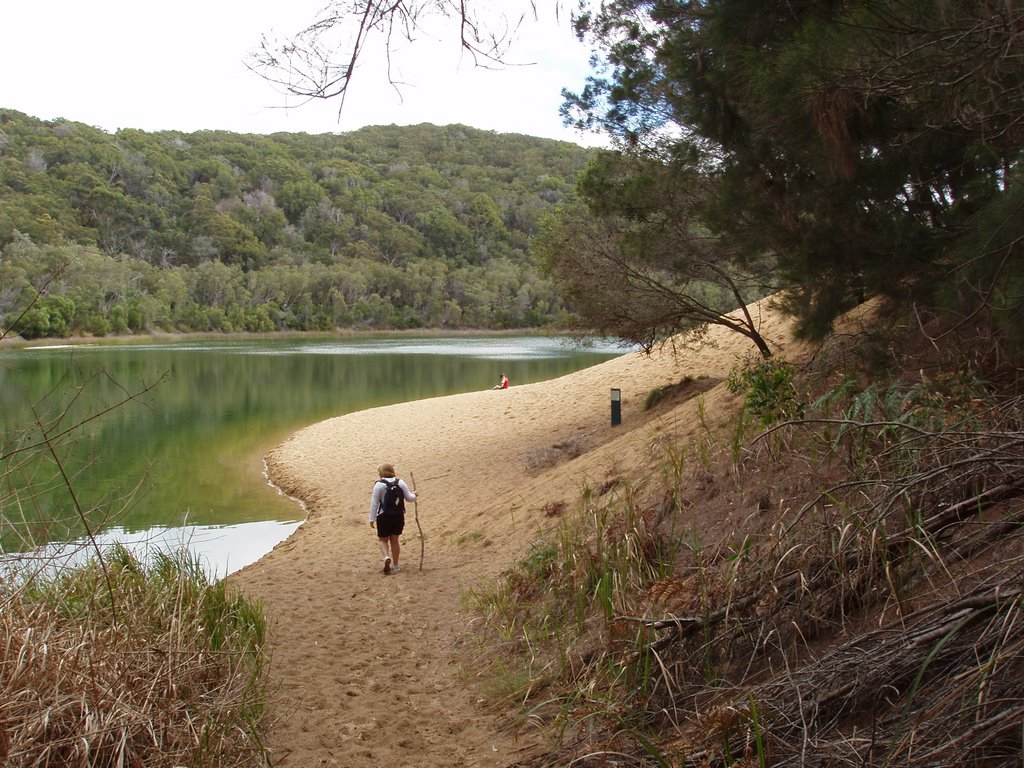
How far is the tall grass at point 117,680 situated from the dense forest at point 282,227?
30848mm

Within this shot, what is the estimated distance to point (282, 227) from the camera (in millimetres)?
109625

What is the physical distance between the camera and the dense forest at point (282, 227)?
64625mm

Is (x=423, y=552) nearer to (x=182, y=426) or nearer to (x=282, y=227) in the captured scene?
(x=182, y=426)

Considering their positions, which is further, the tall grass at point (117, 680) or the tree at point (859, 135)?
the tree at point (859, 135)

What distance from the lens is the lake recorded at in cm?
403

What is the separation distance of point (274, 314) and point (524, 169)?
66509 mm

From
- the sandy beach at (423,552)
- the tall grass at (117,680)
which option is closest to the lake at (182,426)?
the tall grass at (117,680)

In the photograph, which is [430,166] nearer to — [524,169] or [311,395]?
[524,169]

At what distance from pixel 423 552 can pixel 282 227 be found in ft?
353

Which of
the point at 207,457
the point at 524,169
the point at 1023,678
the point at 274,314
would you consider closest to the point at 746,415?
the point at 1023,678

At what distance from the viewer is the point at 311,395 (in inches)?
1230

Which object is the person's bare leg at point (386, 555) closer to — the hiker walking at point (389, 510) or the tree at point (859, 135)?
the hiker walking at point (389, 510)

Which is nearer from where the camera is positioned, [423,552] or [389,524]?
[389,524]

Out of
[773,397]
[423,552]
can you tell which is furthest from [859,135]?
[423,552]
